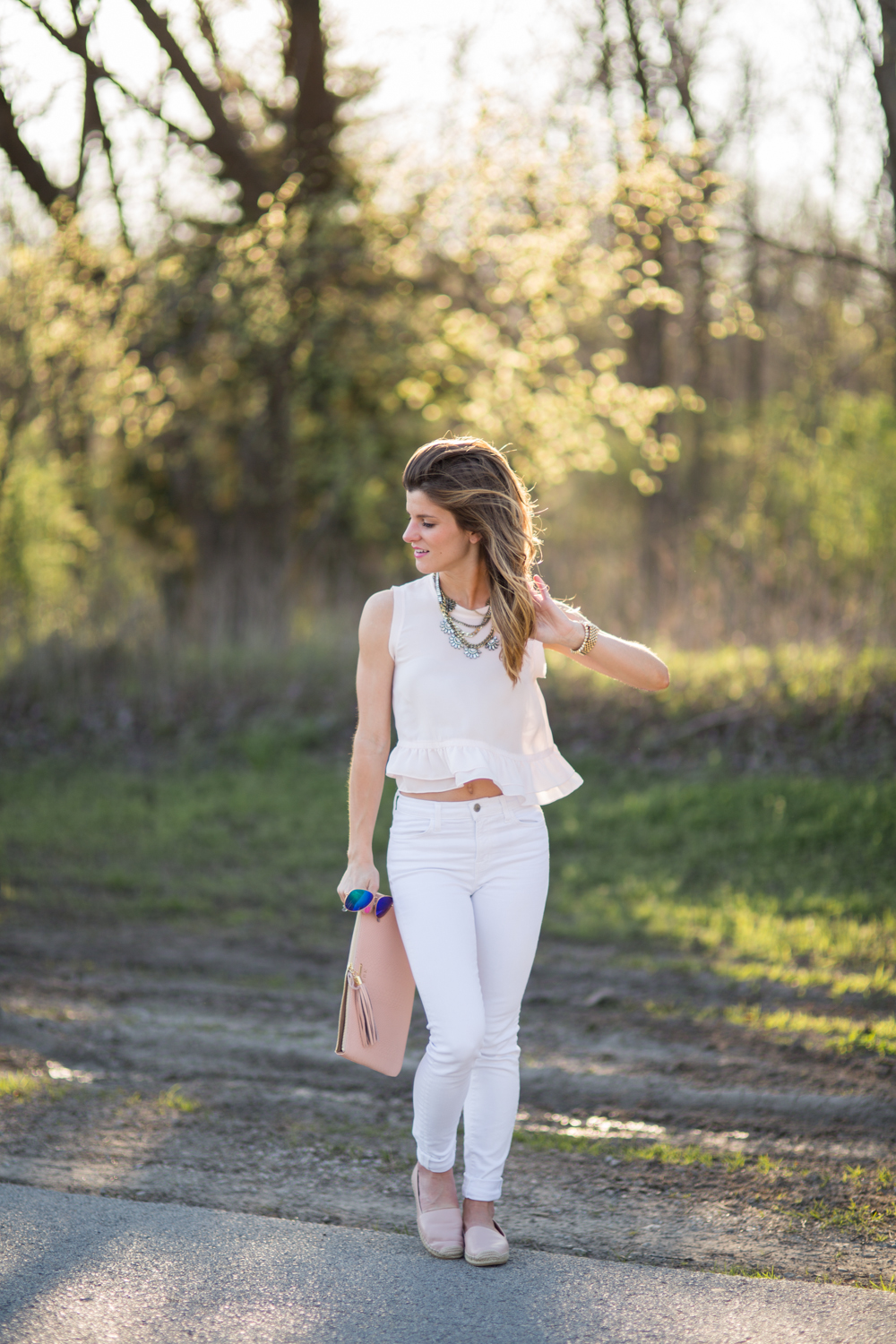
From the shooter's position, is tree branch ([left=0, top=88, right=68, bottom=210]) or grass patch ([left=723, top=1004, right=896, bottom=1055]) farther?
tree branch ([left=0, top=88, right=68, bottom=210])

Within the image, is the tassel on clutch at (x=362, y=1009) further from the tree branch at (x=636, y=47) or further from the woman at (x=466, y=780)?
the tree branch at (x=636, y=47)

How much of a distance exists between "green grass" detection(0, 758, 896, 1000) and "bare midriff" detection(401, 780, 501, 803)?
2.83 m

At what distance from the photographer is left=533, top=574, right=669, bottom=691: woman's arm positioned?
3.17m

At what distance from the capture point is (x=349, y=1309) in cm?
281

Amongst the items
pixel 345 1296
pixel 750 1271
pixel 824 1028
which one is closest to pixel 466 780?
pixel 345 1296

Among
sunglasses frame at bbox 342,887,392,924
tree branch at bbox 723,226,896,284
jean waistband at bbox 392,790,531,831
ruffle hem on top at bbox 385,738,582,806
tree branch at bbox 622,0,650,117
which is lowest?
sunglasses frame at bbox 342,887,392,924

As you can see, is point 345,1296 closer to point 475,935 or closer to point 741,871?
point 475,935

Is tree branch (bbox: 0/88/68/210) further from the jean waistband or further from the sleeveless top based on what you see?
the jean waistband

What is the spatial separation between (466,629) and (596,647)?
0.36 meters

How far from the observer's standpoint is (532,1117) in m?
4.34

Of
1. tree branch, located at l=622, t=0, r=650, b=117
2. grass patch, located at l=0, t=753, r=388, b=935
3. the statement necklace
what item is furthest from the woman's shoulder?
tree branch, located at l=622, t=0, r=650, b=117

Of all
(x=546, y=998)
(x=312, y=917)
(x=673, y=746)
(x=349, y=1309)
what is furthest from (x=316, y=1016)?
(x=673, y=746)

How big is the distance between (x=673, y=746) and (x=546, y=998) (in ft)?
15.3

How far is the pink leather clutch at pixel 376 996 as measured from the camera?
3.18 meters
